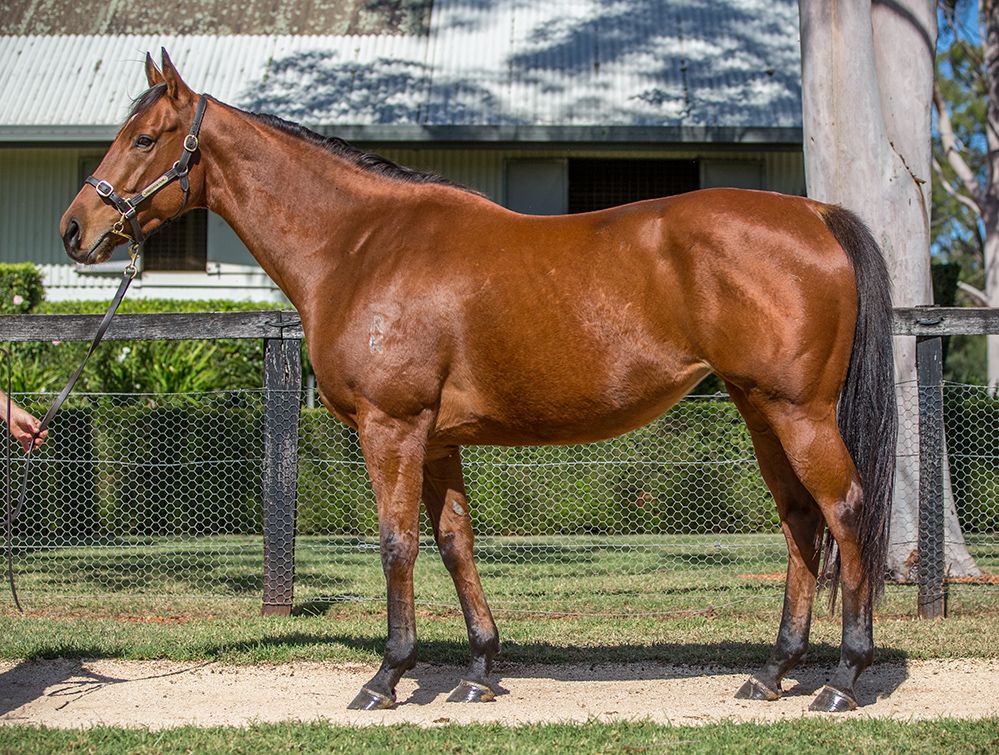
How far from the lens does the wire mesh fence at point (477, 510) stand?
26.5ft

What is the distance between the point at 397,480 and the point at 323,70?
1150cm

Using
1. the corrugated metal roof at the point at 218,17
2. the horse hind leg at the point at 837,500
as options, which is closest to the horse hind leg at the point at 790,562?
the horse hind leg at the point at 837,500

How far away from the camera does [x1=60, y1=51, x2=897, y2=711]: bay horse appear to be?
4.44 metres

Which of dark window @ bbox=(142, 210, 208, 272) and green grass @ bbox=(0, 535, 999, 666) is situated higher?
dark window @ bbox=(142, 210, 208, 272)

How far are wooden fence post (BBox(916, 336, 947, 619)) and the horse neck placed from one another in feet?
12.0

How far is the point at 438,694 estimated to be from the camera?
16.4 feet

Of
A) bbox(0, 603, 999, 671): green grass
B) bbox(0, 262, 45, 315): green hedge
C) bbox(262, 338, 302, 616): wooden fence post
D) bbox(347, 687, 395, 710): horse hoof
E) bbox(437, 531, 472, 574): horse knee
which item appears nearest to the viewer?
bbox(347, 687, 395, 710): horse hoof

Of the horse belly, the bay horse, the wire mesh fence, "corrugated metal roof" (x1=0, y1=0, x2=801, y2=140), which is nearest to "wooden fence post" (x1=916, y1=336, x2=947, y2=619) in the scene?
the wire mesh fence

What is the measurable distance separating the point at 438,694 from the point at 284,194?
2.49m

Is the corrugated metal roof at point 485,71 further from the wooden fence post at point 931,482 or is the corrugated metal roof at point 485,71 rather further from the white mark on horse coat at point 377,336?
the white mark on horse coat at point 377,336

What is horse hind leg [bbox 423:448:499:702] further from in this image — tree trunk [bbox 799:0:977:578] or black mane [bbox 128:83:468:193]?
tree trunk [bbox 799:0:977:578]

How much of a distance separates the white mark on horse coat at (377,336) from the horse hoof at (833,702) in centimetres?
239

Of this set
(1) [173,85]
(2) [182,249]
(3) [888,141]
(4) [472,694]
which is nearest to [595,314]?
(4) [472,694]

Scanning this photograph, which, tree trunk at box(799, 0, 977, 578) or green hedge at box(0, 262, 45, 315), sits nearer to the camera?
tree trunk at box(799, 0, 977, 578)
